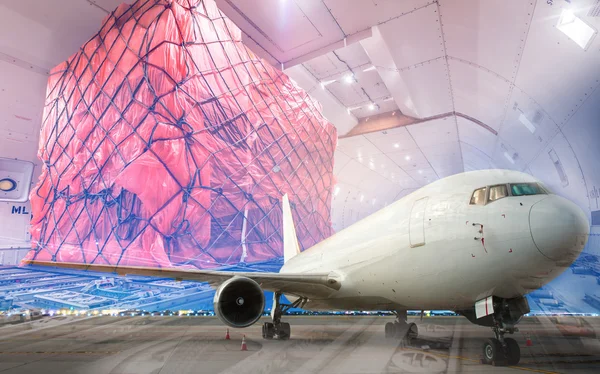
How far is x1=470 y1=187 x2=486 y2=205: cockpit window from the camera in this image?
2.51 meters

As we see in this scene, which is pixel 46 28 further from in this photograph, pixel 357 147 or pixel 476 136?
pixel 476 136

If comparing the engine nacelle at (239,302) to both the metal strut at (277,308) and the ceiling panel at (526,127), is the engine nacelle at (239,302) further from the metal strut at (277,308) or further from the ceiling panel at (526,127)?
the ceiling panel at (526,127)

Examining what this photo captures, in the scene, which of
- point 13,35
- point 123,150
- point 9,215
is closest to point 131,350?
point 123,150

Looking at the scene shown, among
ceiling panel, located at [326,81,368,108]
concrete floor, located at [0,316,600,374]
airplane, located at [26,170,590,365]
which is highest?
ceiling panel, located at [326,81,368,108]

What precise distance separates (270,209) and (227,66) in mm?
3218

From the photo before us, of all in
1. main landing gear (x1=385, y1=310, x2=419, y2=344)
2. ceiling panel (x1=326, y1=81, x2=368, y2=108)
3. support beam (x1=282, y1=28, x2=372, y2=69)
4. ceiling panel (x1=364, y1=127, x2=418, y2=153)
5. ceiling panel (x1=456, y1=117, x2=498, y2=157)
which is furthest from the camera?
ceiling panel (x1=326, y1=81, x2=368, y2=108)

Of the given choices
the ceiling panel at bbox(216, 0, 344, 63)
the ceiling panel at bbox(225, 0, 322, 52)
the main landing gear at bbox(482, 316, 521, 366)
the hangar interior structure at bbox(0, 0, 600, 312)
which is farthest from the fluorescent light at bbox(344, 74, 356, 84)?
the main landing gear at bbox(482, 316, 521, 366)

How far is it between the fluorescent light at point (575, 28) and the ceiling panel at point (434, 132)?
1.42m

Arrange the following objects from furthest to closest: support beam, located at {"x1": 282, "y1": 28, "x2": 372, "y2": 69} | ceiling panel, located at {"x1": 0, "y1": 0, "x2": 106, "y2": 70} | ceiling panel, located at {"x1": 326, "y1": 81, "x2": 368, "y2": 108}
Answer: ceiling panel, located at {"x1": 326, "y1": 81, "x2": 368, "y2": 108} < support beam, located at {"x1": 282, "y1": 28, "x2": 372, "y2": 69} < ceiling panel, located at {"x1": 0, "y1": 0, "x2": 106, "y2": 70}

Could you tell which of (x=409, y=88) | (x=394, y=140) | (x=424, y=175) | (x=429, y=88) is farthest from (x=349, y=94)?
(x=424, y=175)

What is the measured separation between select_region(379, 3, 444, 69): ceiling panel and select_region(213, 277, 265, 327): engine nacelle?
3.56 metres

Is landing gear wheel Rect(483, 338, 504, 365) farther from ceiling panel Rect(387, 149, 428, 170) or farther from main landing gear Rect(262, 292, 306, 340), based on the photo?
main landing gear Rect(262, 292, 306, 340)

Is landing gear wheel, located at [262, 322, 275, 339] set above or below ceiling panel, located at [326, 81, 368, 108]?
below

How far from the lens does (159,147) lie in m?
5.23
